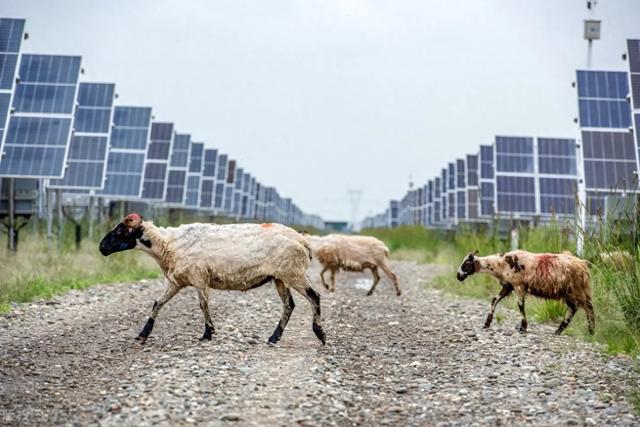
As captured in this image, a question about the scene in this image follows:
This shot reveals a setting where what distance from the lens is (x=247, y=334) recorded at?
28.0ft

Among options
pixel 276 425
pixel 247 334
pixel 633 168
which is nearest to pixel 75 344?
pixel 247 334

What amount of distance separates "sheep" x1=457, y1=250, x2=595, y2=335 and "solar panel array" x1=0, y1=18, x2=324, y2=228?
9825 millimetres

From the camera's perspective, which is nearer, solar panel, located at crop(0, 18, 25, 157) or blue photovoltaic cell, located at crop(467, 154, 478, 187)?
solar panel, located at crop(0, 18, 25, 157)

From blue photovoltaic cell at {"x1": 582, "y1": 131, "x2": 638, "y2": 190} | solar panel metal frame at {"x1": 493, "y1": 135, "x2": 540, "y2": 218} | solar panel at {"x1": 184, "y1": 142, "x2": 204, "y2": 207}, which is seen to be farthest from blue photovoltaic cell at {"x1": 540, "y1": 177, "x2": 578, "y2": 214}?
solar panel at {"x1": 184, "y1": 142, "x2": 204, "y2": 207}

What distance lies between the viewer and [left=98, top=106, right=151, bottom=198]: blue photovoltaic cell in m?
22.3

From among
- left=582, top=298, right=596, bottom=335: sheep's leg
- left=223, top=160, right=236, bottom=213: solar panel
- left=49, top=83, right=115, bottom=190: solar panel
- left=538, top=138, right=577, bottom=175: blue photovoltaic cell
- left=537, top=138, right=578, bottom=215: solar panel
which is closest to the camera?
left=582, top=298, right=596, bottom=335: sheep's leg

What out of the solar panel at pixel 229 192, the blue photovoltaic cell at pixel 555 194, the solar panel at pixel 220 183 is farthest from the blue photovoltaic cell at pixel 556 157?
the solar panel at pixel 229 192

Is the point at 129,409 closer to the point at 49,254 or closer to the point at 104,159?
the point at 49,254

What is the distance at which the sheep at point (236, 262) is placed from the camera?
787cm

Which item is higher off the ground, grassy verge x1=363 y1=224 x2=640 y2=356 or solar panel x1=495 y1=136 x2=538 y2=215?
solar panel x1=495 y1=136 x2=538 y2=215

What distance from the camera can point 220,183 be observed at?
4319 cm

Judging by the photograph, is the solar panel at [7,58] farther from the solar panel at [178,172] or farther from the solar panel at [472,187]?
the solar panel at [472,187]

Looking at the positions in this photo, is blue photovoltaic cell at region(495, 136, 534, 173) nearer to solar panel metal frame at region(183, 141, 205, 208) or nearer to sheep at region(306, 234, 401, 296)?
sheep at region(306, 234, 401, 296)

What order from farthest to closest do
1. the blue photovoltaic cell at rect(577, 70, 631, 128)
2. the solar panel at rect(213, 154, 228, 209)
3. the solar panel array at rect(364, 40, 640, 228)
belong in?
the solar panel at rect(213, 154, 228, 209)
the blue photovoltaic cell at rect(577, 70, 631, 128)
the solar panel array at rect(364, 40, 640, 228)
